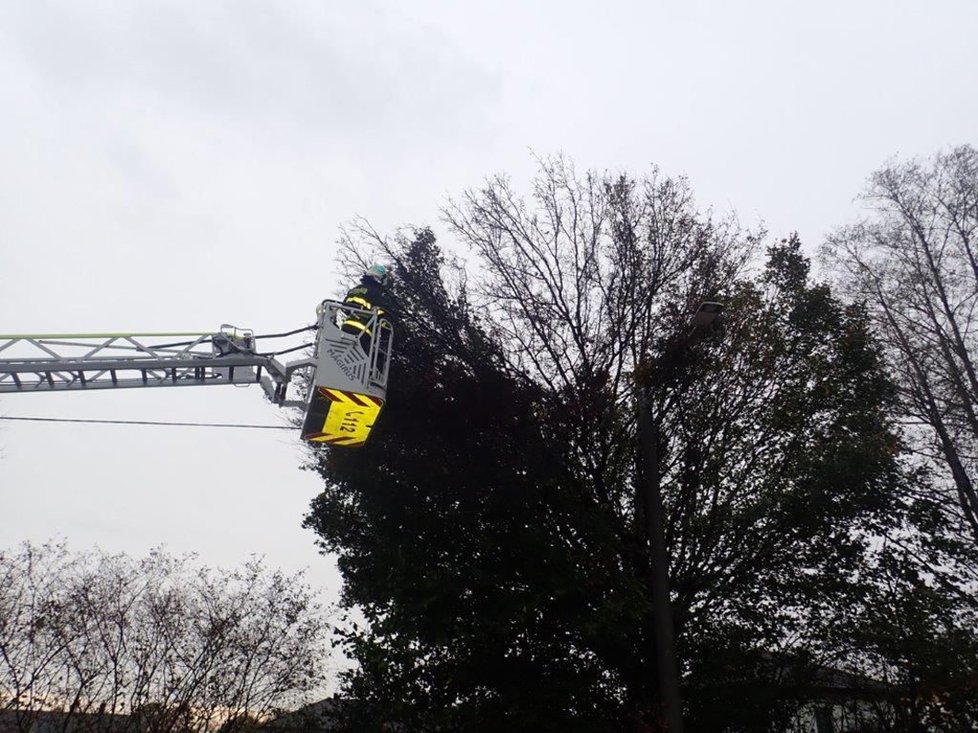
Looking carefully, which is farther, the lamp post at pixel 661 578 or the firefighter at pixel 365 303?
the firefighter at pixel 365 303

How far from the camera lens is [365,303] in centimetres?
961

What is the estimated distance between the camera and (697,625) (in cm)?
1261

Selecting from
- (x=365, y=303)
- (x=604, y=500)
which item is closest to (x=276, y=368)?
(x=365, y=303)

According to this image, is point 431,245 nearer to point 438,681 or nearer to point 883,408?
point 438,681

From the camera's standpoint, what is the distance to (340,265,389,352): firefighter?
30.0ft

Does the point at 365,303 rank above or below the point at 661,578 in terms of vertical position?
above

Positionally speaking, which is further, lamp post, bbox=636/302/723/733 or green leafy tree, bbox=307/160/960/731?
green leafy tree, bbox=307/160/960/731

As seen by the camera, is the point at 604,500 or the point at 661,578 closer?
the point at 661,578

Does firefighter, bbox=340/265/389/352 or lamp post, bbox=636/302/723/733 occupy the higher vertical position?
firefighter, bbox=340/265/389/352

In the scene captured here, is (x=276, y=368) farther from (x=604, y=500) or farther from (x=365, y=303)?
(x=604, y=500)

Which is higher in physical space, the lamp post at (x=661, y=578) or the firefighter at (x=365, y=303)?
the firefighter at (x=365, y=303)

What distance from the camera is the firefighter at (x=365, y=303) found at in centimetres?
916

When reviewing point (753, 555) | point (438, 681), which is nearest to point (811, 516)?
point (753, 555)

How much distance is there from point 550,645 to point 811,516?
4.87 m
